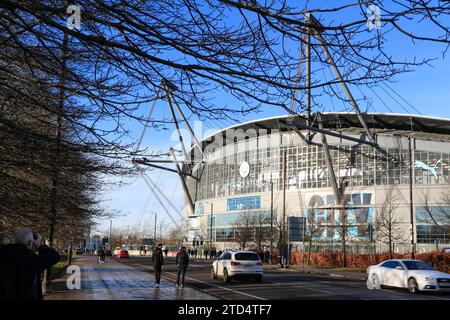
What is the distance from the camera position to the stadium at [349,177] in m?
68.4

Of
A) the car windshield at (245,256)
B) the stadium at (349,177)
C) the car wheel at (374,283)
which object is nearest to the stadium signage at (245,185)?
the stadium at (349,177)

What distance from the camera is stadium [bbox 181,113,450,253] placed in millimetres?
68438

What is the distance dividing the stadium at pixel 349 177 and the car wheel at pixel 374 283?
34819mm

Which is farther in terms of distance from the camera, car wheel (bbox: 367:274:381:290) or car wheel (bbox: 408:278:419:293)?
car wheel (bbox: 367:274:381:290)

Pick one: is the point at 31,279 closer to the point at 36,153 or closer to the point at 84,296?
the point at 36,153

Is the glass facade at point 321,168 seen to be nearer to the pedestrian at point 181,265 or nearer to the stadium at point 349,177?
the stadium at point 349,177

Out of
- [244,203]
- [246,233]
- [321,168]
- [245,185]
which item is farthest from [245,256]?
[245,185]

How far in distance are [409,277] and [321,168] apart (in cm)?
6067

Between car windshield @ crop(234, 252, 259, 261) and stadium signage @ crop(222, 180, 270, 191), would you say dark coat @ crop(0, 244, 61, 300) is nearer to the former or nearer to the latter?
car windshield @ crop(234, 252, 259, 261)

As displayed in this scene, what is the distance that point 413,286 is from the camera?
808 inches

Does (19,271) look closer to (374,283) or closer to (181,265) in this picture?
(181,265)

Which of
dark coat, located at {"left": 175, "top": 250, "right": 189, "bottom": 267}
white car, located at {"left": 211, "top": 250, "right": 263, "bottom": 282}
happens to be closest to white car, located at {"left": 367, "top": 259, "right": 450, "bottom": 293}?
white car, located at {"left": 211, "top": 250, "right": 263, "bottom": 282}
